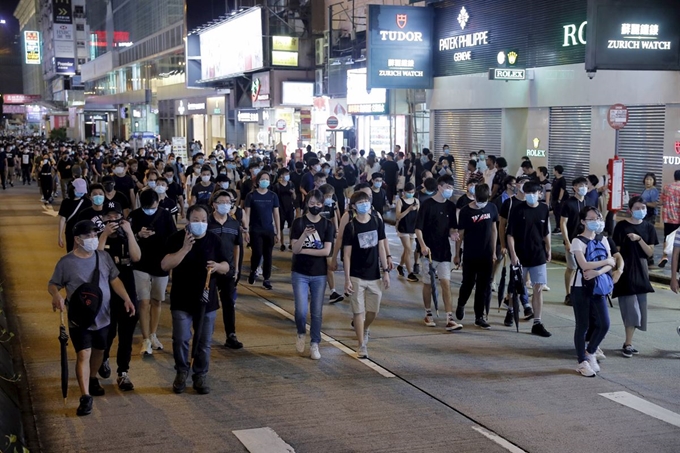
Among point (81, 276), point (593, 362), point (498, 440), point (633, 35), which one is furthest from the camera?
point (633, 35)

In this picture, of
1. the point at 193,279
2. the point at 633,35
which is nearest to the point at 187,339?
the point at 193,279

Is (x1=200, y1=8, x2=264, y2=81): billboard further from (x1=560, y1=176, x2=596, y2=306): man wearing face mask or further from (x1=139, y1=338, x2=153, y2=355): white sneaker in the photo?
(x1=139, y1=338, x2=153, y2=355): white sneaker

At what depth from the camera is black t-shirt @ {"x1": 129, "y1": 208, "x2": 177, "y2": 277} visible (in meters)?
9.45

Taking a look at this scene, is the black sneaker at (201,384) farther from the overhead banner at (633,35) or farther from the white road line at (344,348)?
the overhead banner at (633,35)

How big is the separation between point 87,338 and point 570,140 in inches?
766

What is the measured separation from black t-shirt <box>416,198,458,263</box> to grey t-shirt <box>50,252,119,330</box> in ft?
15.3

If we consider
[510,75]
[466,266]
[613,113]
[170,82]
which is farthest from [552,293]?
[170,82]

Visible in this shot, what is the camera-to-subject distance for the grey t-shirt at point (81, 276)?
7625 mm

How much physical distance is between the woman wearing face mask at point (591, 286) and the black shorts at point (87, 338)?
4721 mm

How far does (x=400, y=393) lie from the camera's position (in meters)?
8.33

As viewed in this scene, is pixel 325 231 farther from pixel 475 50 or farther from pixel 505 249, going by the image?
pixel 475 50

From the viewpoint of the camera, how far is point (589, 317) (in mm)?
9102

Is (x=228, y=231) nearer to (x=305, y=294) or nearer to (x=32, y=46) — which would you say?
(x=305, y=294)

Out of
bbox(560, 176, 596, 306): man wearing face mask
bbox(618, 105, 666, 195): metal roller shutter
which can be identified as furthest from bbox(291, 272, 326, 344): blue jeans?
bbox(618, 105, 666, 195): metal roller shutter
